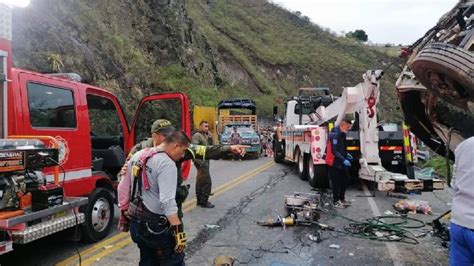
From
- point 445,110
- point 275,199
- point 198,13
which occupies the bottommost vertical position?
point 275,199

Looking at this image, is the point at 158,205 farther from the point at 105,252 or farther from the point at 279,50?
the point at 279,50

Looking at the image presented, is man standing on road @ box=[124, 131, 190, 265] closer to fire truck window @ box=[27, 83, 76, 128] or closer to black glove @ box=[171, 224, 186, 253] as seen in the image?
black glove @ box=[171, 224, 186, 253]

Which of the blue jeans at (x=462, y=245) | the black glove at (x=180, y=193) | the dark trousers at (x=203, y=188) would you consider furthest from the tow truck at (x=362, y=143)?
the black glove at (x=180, y=193)

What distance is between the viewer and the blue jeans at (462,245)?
3.31 metres

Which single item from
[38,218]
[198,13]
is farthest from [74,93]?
[198,13]

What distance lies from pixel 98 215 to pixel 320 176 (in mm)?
6233

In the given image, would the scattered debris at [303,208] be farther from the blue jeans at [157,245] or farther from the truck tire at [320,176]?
the blue jeans at [157,245]

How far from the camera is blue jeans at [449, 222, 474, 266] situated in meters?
3.31

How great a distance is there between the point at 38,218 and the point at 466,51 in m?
4.54

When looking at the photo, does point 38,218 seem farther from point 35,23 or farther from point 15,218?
point 35,23

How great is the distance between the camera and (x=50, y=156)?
16.6 feet

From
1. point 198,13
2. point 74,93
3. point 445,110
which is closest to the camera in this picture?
point 445,110

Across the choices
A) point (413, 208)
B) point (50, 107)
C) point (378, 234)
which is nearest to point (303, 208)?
point (378, 234)

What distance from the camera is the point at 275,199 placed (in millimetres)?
9961
